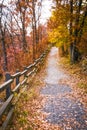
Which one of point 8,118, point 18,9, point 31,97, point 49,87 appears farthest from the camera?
point 18,9

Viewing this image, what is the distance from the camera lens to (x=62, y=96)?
10.5 m

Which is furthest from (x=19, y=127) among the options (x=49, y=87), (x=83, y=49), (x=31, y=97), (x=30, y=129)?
(x=83, y=49)

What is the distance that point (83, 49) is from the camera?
18.5 meters

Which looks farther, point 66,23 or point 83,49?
point 66,23

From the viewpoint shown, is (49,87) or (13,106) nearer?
(13,106)

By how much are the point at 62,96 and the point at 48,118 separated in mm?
3012

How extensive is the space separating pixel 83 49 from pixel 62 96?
872 cm

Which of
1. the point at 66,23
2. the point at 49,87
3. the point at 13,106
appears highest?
the point at 66,23

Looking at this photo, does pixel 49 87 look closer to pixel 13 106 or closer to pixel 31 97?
pixel 31 97

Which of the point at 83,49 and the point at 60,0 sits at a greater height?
the point at 60,0

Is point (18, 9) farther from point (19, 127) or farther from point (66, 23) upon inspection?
point (19, 127)

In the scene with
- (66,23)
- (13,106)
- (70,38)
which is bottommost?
(13,106)

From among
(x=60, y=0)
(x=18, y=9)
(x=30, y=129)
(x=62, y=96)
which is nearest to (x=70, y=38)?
(x=60, y=0)

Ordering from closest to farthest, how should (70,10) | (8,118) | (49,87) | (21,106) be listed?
(8,118) < (21,106) < (49,87) < (70,10)
